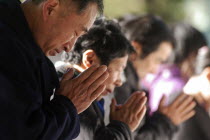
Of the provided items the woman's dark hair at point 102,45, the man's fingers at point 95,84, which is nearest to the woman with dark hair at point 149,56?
the woman's dark hair at point 102,45

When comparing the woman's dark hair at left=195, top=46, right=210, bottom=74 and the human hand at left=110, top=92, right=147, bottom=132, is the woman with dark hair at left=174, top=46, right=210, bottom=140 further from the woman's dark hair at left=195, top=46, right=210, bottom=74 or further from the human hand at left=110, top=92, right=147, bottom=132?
the human hand at left=110, top=92, right=147, bottom=132

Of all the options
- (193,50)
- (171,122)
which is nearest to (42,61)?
(171,122)

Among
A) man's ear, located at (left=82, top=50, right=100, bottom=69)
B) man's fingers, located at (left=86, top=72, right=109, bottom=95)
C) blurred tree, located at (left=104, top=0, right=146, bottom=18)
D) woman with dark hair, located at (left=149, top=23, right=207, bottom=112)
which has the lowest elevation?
woman with dark hair, located at (left=149, top=23, right=207, bottom=112)

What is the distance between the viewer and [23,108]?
2.04ft

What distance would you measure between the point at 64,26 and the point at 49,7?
0.05 metres

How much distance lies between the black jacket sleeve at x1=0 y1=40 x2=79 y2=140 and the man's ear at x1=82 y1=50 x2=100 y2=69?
0.25 metres

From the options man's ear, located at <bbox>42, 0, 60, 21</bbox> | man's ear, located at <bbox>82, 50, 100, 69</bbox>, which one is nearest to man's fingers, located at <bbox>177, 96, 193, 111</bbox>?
man's ear, located at <bbox>82, 50, 100, 69</bbox>

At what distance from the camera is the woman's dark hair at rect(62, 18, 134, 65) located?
921mm

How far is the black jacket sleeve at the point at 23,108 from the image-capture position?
612 mm

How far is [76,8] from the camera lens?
0.73 meters

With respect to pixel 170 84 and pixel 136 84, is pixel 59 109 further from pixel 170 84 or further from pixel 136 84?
pixel 170 84

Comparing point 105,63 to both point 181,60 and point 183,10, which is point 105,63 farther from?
point 183,10

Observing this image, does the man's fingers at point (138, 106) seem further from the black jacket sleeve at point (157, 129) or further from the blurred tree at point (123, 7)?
the blurred tree at point (123, 7)

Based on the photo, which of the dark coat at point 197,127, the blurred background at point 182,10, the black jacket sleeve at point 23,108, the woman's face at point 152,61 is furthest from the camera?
the blurred background at point 182,10
